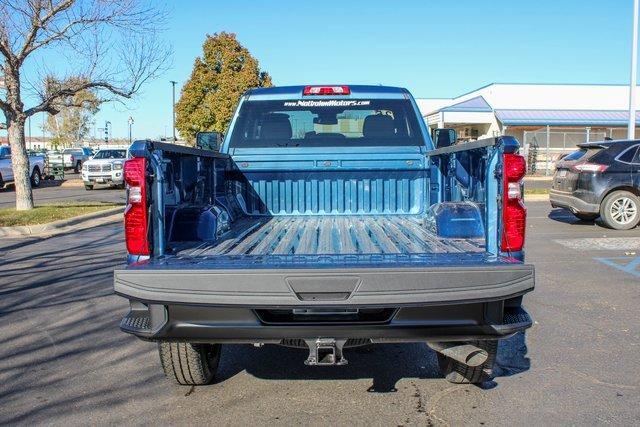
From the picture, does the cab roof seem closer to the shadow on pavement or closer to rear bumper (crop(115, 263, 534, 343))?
the shadow on pavement

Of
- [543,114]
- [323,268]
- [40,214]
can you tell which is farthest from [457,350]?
[543,114]

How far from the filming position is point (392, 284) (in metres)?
3.31

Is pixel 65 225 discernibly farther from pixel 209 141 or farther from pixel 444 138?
pixel 444 138

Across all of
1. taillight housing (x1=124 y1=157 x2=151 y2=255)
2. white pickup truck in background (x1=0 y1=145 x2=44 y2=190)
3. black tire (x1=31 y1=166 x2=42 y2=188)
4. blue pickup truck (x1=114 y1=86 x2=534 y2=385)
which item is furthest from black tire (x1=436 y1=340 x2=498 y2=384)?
black tire (x1=31 y1=166 x2=42 y2=188)

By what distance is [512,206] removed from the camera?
3.64 meters

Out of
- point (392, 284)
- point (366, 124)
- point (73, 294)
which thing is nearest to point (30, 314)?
point (73, 294)

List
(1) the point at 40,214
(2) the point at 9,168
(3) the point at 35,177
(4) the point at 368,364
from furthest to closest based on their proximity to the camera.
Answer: (3) the point at 35,177 → (2) the point at 9,168 → (1) the point at 40,214 → (4) the point at 368,364

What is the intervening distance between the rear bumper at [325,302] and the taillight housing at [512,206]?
0.31m

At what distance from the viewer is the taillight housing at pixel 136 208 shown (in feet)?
11.5

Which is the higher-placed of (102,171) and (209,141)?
(209,141)

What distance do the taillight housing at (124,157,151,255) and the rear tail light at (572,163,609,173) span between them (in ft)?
35.2

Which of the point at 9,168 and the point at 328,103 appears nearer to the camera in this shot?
the point at 328,103

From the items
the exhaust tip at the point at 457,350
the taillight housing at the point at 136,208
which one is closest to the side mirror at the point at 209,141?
the taillight housing at the point at 136,208

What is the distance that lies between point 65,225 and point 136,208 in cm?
1115
